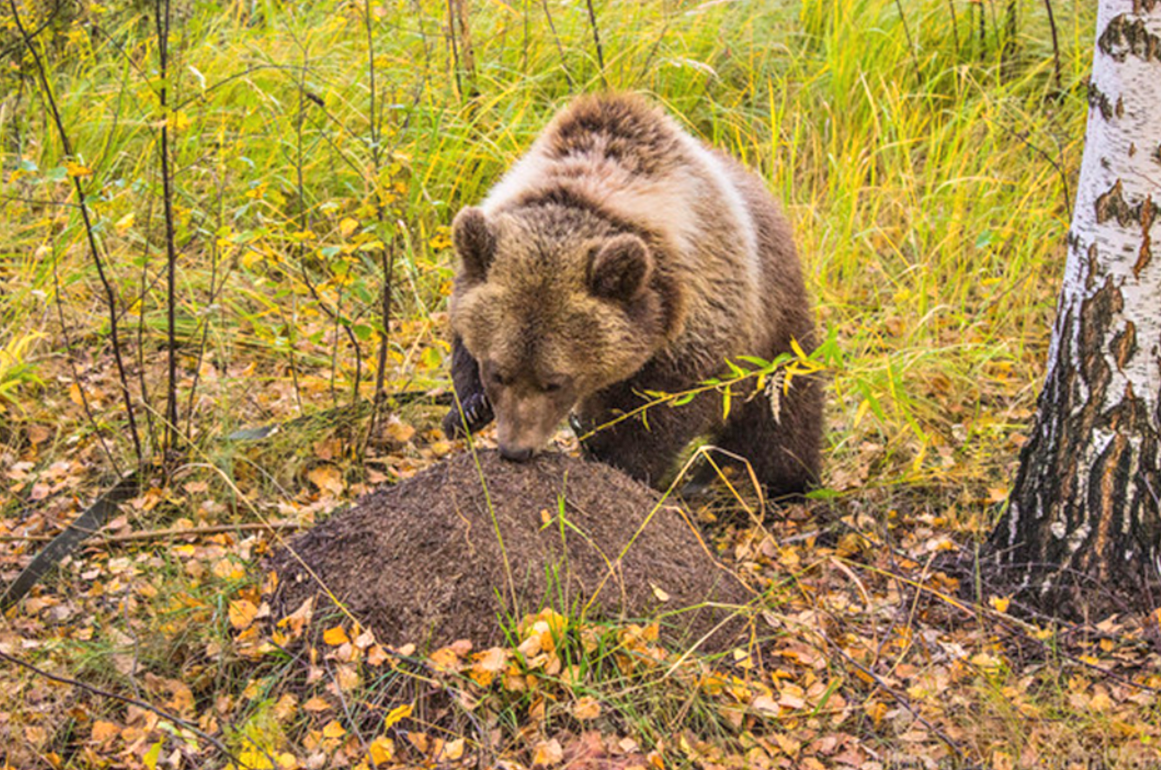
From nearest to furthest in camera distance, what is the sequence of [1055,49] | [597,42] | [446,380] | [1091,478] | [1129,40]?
[1129,40] → [1091,478] → [446,380] → [597,42] → [1055,49]

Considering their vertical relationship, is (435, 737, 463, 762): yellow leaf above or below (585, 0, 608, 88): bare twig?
below

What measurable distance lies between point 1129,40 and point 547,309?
76.1 inches

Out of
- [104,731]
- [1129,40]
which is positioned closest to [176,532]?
[104,731]

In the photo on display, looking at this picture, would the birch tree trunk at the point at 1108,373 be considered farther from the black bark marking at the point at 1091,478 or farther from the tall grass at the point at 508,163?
the tall grass at the point at 508,163

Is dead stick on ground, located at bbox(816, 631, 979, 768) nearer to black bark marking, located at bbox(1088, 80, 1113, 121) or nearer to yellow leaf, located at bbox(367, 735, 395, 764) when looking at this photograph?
yellow leaf, located at bbox(367, 735, 395, 764)

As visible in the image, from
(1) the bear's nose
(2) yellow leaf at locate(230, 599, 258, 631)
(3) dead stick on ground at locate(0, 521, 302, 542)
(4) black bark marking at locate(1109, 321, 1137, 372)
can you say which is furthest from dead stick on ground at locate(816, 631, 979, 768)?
(3) dead stick on ground at locate(0, 521, 302, 542)

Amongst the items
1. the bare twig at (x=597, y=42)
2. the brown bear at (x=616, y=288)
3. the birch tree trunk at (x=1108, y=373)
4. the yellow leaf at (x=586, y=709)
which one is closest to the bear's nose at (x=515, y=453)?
the brown bear at (x=616, y=288)

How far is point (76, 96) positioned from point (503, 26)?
239 centimetres

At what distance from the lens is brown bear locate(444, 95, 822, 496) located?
13.4 feet

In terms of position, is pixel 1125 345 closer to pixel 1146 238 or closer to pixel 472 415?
pixel 1146 238

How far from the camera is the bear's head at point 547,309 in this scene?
13.4 ft

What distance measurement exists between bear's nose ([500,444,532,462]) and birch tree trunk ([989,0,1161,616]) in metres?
1.64

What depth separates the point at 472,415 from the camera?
4.62m

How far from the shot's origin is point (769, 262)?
4.84 metres
